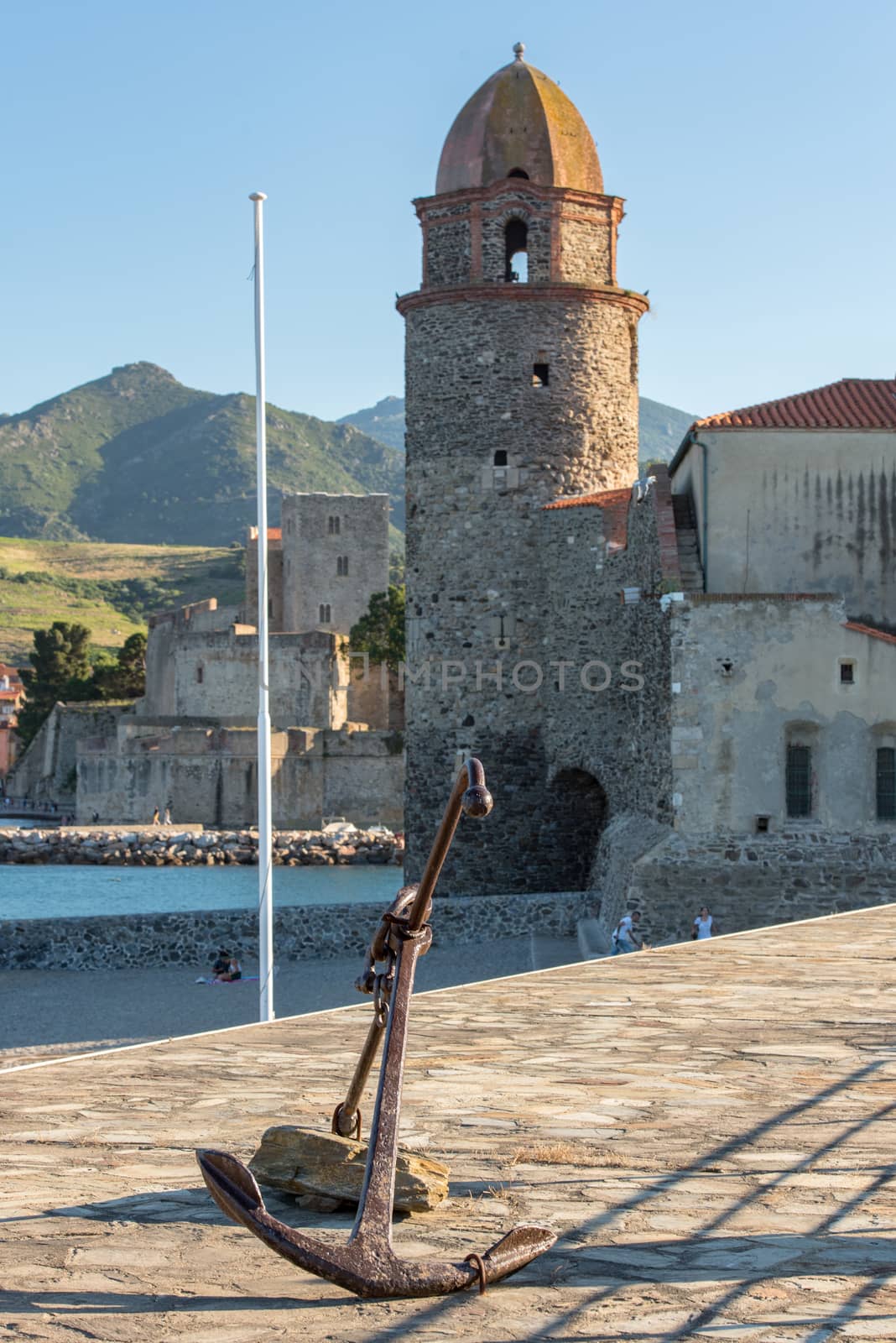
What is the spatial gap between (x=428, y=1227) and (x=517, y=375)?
908 inches

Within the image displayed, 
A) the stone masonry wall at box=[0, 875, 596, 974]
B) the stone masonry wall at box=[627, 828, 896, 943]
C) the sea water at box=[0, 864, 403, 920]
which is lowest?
the sea water at box=[0, 864, 403, 920]

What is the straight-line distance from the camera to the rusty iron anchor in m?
3.70

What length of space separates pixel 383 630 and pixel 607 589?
3749 centimetres

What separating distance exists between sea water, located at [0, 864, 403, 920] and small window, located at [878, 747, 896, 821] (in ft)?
66.2

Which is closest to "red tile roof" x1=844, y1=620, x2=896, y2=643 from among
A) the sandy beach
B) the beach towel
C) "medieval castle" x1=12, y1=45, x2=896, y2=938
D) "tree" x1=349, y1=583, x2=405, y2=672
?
"medieval castle" x1=12, y1=45, x2=896, y2=938

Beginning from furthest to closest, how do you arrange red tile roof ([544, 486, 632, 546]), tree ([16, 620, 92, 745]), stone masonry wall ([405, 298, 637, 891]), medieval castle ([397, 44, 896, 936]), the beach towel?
tree ([16, 620, 92, 745]) → stone masonry wall ([405, 298, 637, 891]) → red tile roof ([544, 486, 632, 546]) → the beach towel → medieval castle ([397, 44, 896, 936])

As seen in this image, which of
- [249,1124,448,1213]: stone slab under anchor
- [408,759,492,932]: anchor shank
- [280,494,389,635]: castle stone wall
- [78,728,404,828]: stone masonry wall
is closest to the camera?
[408,759,492,932]: anchor shank

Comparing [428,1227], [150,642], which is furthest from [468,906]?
[150,642]

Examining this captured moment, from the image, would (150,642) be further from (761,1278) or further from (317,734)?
(761,1278)

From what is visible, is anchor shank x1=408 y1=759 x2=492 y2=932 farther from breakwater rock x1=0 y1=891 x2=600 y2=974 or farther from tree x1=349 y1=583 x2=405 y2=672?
tree x1=349 y1=583 x2=405 y2=672

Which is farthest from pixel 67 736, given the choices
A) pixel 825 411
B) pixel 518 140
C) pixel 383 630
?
pixel 825 411

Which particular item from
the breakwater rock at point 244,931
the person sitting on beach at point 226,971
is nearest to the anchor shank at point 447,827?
the person sitting on beach at point 226,971

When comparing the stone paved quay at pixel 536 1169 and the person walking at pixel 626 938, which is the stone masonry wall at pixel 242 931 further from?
the stone paved quay at pixel 536 1169

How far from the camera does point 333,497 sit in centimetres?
7181
